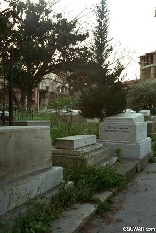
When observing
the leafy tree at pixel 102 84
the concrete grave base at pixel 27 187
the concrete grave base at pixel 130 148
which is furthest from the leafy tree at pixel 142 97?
the concrete grave base at pixel 27 187

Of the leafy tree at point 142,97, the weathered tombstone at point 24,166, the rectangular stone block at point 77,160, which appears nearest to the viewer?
the weathered tombstone at point 24,166

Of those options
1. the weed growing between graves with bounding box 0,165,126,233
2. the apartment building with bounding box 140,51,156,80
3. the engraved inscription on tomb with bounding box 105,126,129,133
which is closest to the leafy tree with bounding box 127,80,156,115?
the engraved inscription on tomb with bounding box 105,126,129,133

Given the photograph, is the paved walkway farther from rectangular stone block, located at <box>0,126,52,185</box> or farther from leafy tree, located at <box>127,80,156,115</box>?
leafy tree, located at <box>127,80,156,115</box>

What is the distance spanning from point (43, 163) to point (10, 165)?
780mm

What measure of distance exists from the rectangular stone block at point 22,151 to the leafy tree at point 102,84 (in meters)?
3.94

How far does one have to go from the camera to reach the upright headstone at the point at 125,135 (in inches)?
297

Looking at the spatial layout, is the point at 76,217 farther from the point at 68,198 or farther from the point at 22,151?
the point at 22,151

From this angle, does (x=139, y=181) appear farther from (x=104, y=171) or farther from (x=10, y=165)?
(x=10, y=165)

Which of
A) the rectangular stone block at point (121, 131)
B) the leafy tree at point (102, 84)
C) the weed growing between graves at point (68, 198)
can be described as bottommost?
the weed growing between graves at point (68, 198)

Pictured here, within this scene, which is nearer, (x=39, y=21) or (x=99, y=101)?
(x=99, y=101)

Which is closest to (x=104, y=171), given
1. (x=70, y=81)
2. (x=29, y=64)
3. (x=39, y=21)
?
(x=29, y=64)

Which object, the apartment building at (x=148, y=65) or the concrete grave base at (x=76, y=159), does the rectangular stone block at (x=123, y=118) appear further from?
the apartment building at (x=148, y=65)

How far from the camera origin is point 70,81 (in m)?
41.2

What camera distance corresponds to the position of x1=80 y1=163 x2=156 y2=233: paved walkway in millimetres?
3680
